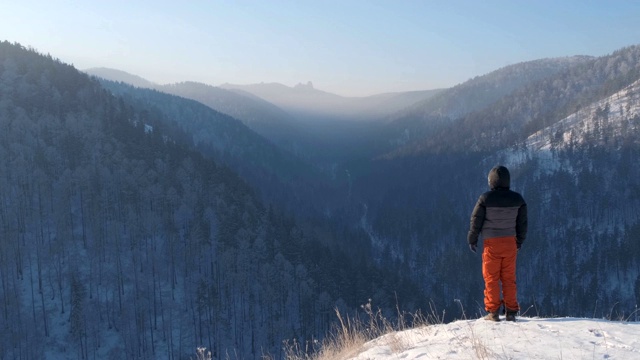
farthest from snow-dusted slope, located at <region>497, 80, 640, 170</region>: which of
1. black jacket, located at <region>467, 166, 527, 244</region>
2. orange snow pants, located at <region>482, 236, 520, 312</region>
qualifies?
orange snow pants, located at <region>482, 236, 520, 312</region>

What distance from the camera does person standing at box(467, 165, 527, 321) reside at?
8.45 meters

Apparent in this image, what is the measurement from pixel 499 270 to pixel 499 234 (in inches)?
27.6

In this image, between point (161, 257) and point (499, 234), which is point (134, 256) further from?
point (499, 234)

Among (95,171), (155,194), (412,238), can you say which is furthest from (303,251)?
(412,238)

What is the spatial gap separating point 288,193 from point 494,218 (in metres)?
181

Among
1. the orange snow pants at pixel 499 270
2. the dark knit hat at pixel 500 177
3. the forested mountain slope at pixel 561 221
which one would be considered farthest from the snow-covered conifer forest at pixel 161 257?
the dark knit hat at pixel 500 177

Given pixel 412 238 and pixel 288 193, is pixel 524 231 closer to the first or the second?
pixel 412 238

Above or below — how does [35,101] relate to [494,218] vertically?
above

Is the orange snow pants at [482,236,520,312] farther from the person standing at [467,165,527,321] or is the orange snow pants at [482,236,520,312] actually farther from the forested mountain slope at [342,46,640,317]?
the forested mountain slope at [342,46,640,317]

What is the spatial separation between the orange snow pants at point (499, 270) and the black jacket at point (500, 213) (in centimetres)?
17

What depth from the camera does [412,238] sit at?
16675cm

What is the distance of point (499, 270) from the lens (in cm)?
866

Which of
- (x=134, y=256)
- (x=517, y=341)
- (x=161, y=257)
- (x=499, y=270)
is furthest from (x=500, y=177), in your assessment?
(x=161, y=257)

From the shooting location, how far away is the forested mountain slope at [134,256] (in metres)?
69.8
